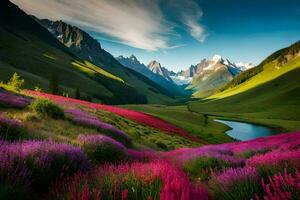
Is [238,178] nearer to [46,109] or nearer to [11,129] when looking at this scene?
[11,129]

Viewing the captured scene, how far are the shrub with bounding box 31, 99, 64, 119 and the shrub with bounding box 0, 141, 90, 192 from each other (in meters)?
10.6

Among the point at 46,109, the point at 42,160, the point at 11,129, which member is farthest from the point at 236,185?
the point at 46,109

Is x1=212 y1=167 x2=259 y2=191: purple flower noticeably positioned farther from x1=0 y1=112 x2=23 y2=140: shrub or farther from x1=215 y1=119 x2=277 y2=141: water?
x1=215 y1=119 x2=277 y2=141: water

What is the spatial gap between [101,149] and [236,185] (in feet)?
20.4

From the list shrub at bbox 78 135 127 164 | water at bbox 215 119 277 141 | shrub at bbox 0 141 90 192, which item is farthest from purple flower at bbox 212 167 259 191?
water at bbox 215 119 277 141

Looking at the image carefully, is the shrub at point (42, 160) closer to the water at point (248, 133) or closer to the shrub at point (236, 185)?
the shrub at point (236, 185)

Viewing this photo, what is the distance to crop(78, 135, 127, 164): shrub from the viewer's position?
1026 cm

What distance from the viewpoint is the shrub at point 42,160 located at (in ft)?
18.2

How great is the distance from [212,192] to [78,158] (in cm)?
330

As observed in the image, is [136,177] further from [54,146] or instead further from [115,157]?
[115,157]

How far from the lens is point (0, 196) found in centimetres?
408

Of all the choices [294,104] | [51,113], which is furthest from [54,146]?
[294,104]

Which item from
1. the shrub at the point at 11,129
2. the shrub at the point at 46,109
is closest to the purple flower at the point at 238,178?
the shrub at the point at 11,129

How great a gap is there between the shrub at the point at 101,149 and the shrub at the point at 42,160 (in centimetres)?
281
